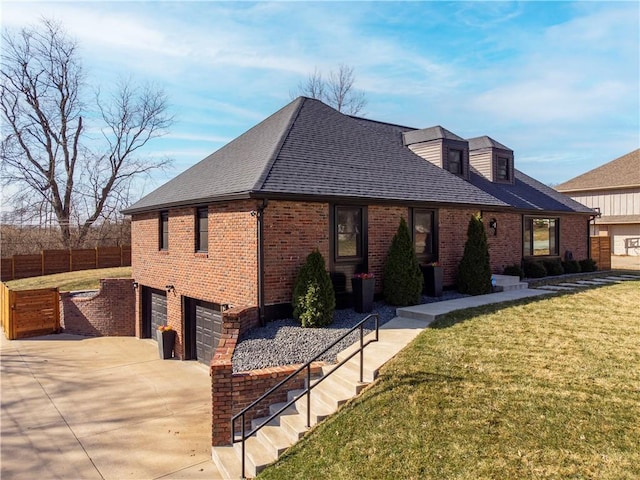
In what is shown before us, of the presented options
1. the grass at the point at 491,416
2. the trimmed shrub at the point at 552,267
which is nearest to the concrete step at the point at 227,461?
the grass at the point at 491,416

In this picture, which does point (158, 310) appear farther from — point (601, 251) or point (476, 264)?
point (601, 251)

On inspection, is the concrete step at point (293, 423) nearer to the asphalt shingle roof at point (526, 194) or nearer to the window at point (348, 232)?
the window at point (348, 232)

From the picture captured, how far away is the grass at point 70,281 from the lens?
2034 cm

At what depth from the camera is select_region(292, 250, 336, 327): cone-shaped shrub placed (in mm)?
9195

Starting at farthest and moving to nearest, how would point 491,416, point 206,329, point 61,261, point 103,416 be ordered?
1. point 61,261
2. point 206,329
3. point 103,416
4. point 491,416

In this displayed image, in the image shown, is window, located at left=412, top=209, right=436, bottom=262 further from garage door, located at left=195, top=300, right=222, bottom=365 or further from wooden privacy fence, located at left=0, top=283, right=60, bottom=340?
wooden privacy fence, located at left=0, top=283, right=60, bottom=340

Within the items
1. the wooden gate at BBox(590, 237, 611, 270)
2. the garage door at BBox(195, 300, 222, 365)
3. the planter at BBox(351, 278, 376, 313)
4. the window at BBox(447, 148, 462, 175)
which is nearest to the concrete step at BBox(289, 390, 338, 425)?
the planter at BBox(351, 278, 376, 313)

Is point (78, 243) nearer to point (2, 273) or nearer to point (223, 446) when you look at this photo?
point (2, 273)

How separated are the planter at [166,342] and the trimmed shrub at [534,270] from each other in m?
13.2

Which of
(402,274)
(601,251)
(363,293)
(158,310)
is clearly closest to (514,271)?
(402,274)

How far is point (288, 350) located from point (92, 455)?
3.68 meters

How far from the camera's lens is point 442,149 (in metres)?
15.0

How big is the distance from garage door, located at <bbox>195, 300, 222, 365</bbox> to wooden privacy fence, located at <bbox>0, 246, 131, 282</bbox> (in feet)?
57.1

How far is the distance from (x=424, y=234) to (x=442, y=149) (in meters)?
4.06
